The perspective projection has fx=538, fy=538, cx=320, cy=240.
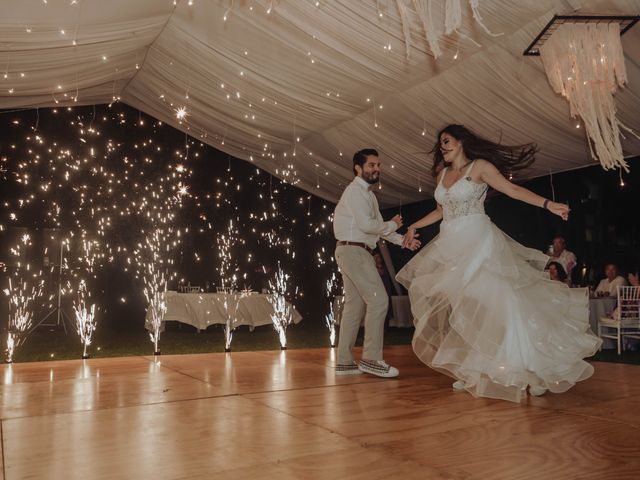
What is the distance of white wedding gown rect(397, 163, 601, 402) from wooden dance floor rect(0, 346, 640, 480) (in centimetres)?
14

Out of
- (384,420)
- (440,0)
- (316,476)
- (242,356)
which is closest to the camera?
(316,476)

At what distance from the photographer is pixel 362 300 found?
3.29 m

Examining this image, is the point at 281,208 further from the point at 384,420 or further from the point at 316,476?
the point at 316,476

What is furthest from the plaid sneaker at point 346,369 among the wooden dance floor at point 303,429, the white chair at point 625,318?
the white chair at point 625,318

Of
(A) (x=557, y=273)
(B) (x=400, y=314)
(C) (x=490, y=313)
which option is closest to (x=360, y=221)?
(C) (x=490, y=313)

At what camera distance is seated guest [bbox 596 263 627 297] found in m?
5.72

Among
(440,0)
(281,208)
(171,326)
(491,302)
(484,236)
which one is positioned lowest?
(171,326)

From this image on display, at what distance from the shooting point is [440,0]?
12.1 ft

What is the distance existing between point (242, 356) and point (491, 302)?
2.23m

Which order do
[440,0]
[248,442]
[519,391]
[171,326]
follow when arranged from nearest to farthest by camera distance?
[248,442] < [519,391] < [440,0] < [171,326]

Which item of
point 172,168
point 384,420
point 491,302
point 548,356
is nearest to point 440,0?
point 491,302

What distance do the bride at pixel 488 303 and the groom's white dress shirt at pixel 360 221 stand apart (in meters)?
0.34

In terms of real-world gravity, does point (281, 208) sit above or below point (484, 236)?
above

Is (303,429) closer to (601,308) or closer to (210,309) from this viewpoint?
(601,308)
